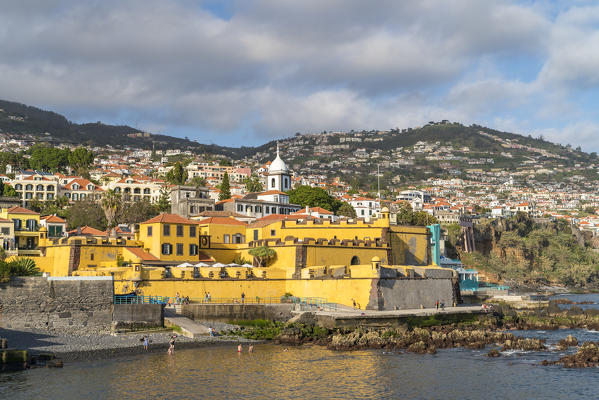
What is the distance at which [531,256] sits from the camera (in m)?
121

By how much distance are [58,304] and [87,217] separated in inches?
1586

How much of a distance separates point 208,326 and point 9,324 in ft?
38.4

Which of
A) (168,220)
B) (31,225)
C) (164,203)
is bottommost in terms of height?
(168,220)

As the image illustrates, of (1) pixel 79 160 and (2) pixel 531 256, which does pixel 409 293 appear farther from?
(1) pixel 79 160

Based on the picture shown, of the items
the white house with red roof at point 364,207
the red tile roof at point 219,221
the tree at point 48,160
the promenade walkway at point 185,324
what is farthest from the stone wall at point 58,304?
the tree at point 48,160

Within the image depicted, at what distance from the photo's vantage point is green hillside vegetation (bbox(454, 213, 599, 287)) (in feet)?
369

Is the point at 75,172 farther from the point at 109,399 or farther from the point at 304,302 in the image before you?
the point at 109,399

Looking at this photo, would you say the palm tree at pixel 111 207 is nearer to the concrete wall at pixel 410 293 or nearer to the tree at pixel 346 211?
the concrete wall at pixel 410 293

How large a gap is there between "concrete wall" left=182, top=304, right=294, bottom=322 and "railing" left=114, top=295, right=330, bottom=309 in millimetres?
1447

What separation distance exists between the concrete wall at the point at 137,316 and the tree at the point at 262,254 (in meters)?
13.7

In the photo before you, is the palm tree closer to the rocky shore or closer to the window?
the window

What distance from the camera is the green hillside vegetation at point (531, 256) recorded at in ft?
369

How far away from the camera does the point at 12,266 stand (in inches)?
1490

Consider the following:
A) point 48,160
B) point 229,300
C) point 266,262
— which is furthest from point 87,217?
point 48,160
